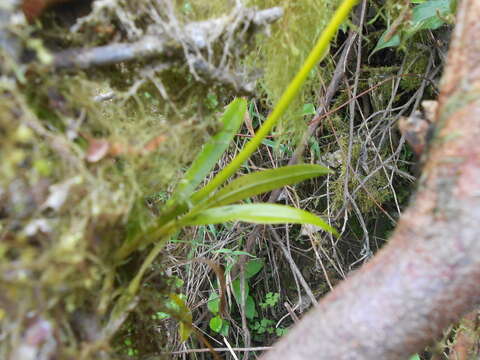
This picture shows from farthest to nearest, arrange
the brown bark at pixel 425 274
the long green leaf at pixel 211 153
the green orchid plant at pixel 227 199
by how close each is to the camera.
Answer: the long green leaf at pixel 211 153
the green orchid plant at pixel 227 199
the brown bark at pixel 425 274

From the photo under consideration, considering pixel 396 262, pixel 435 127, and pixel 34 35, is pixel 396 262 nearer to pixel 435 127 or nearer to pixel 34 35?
pixel 435 127

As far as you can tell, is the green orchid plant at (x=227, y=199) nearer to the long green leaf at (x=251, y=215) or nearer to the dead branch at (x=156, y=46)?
the long green leaf at (x=251, y=215)

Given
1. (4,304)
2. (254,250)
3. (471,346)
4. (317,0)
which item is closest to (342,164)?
(254,250)

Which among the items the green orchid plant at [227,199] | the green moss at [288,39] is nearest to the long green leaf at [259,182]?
the green orchid plant at [227,199]

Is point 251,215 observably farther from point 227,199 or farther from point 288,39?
point 288,39

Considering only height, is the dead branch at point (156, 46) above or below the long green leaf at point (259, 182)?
above

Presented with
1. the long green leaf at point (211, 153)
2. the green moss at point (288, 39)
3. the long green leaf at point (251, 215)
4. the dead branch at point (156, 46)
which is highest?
the dead branch at point (156, 46)
